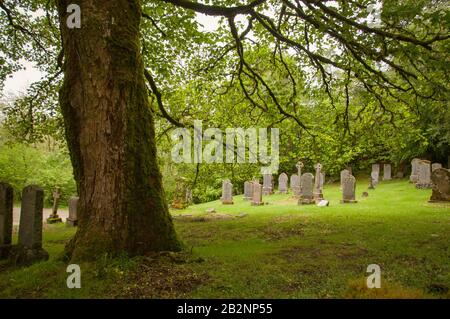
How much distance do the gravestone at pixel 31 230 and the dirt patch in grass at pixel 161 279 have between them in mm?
2629

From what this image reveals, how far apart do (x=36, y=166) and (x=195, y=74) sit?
22326 millimetres

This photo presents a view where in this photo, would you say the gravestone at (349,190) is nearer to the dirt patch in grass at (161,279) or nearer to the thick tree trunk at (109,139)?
the thick tree trunk at (109,139)

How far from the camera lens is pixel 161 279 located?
418cm

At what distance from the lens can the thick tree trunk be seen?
4.76 meters

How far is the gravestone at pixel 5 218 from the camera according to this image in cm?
660

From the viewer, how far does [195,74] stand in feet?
37.2

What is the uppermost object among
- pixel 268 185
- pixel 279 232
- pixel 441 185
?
pixel 441 185

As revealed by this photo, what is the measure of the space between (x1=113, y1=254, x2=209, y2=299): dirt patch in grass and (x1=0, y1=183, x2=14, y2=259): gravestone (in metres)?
3.83

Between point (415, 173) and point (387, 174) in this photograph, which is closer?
point (415, 173)

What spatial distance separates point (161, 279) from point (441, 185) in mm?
13192

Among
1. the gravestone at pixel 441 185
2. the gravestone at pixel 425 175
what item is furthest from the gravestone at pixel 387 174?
the gravestone at pixel 441 185

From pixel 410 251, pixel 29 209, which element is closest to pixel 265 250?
pixel 410 251

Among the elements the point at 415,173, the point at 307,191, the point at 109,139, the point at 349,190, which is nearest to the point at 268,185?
the point at 307,191

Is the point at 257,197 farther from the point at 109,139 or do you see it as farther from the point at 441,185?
the point at 109,139
